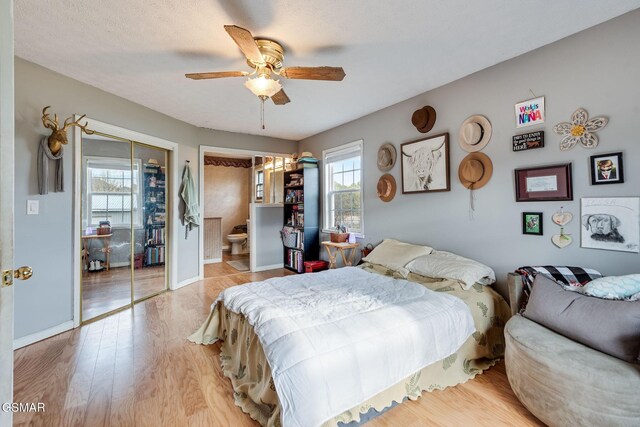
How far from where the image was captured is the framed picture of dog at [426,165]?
2982 mm

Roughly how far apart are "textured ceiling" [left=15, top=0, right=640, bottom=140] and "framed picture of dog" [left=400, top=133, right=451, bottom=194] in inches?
24.3

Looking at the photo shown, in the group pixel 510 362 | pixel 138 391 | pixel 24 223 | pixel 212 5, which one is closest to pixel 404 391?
pixel 510 362

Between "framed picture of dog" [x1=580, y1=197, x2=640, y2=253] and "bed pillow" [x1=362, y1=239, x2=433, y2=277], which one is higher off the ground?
"framed picture of dog" [x1=580, y1=197, x2=640, y2=253]

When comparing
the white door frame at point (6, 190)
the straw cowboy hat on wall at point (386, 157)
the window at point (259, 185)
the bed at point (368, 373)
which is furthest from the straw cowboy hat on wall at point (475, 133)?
the window at point (259, 185)

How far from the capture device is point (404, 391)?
1.73 meters

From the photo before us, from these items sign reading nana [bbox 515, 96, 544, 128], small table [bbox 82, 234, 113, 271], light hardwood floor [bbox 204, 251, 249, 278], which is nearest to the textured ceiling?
sign reading nana [bbox 515, 96, 544, 128]

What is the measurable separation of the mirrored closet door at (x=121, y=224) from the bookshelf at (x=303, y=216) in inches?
82.3

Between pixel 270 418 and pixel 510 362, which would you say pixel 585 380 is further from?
pixel 270 418

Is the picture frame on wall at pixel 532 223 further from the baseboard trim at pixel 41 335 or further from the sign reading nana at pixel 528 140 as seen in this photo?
the baseboard trim at pixel 41 335

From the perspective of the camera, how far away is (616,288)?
165 centimetres

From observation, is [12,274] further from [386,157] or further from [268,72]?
[386,157]

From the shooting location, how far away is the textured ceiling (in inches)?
70.5

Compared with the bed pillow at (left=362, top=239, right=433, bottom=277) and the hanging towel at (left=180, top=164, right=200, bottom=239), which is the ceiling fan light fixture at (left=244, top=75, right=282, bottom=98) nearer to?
the bed pillow at (left=362, top=239, right=433, bottom=277)

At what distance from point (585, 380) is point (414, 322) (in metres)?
0.84
